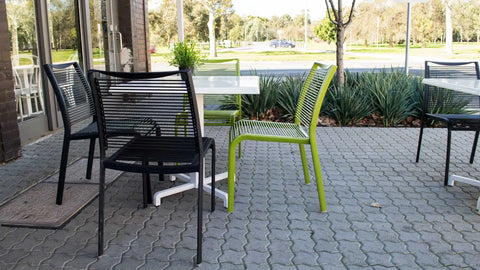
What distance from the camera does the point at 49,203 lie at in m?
3.63

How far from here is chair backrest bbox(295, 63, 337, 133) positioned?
3.41 m

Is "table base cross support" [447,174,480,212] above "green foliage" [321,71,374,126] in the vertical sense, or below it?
below

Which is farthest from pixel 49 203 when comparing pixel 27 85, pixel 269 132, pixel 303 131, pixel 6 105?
pixel 27 85

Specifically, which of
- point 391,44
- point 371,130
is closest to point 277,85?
point 371,130

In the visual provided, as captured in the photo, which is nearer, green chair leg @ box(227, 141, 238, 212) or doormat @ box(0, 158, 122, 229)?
doormat @ box(0, 158, 122, 229)

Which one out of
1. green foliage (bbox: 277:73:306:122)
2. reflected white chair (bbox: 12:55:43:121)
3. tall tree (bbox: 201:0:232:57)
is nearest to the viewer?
reflected white chair (bbox: 12:55:43:121)

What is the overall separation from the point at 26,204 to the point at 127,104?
153 cm

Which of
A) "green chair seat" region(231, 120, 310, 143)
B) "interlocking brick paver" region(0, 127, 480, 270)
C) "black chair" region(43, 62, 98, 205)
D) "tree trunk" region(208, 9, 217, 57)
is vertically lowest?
"interlocking brick paver" region(0, 127, 480, 270)

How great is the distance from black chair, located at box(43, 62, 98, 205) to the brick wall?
4.46ft

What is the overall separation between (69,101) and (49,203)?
0.82 m

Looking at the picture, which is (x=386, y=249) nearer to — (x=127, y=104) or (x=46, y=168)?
(x=127, y=104)

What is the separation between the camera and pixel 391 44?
48.9 m

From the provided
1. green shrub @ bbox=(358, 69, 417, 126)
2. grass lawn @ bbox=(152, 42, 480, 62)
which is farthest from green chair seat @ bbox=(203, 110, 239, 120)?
grass lawn @ bbox=(152, 42, 480, 62)

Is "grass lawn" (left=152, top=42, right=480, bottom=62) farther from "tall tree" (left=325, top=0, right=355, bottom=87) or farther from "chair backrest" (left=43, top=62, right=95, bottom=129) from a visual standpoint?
"chair backrest" (left=43, top=62, right=95, bottom=129)
